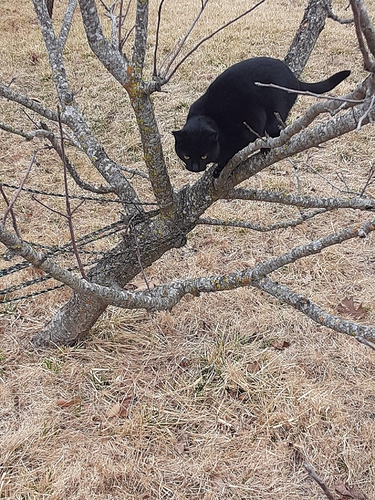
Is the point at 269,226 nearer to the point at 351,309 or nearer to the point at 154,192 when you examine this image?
the point at 154,192

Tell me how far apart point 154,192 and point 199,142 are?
37 centimetres

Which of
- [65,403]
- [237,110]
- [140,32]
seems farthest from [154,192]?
[65,403]

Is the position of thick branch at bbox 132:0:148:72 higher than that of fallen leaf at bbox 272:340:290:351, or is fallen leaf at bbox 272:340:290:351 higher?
thick branch at bbox 132:0:148:72

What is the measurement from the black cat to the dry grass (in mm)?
487

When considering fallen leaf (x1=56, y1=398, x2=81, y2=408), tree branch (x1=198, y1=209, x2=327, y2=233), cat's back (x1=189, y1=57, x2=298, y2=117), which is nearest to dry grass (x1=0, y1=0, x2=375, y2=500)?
fallen leaf (x1=56, y1=398, x2=81, y2=408)

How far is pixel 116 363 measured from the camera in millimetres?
2961

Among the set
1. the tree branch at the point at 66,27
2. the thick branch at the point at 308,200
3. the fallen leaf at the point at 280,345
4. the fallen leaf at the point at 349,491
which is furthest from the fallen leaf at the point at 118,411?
the tree branch at the point at 66,27

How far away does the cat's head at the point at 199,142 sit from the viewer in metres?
Answer: 2.54

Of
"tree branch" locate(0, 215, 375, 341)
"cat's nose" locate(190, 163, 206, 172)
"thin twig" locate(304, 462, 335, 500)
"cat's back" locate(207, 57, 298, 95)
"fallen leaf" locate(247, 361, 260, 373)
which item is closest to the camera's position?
"thin twig" locate(304, 462, 335, 500)

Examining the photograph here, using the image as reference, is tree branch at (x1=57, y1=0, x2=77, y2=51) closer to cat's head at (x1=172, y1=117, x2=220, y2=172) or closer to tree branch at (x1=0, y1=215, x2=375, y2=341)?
cat's head at (x1=172, y1=117, x2=220, y2=172)

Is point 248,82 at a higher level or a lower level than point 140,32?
lower

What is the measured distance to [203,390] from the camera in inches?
108

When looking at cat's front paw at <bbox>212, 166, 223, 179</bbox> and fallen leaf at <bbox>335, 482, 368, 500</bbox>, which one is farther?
cat's front paw at <bbox>212, 166, 223, 179</bbox>

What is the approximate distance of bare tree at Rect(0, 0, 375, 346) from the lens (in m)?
1.86
